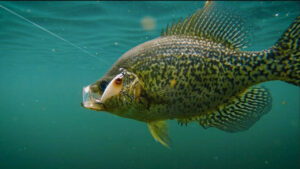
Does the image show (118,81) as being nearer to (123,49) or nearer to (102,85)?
(102,85)

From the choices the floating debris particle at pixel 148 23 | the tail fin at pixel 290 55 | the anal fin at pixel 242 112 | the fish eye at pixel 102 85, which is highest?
the floating debris particle at pixel 148 23

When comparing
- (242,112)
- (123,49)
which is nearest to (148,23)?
(123,49)

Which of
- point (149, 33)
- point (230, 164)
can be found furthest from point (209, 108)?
point (149, 33)

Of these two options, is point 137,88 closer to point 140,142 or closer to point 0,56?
point 140,142

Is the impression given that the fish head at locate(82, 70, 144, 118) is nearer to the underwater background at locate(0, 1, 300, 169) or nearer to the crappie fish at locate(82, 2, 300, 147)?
the crappie fish at locate(82, 2, 300, 147)

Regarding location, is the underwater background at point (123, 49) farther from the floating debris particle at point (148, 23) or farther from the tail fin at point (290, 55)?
the tail fin at point (290, 55)

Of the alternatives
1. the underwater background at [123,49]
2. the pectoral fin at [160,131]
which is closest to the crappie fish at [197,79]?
the pectoral fin at [160,131]
